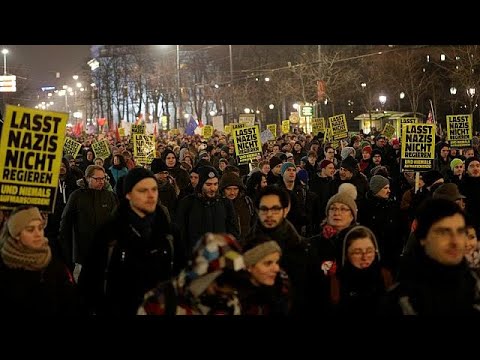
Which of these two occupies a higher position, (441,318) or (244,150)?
(244,150)

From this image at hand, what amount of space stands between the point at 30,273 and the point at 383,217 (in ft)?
17.2

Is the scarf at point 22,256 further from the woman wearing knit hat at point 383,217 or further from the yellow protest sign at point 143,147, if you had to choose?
the yellow protest sign at point 143,147

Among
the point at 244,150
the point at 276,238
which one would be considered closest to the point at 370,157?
the point at 244,150

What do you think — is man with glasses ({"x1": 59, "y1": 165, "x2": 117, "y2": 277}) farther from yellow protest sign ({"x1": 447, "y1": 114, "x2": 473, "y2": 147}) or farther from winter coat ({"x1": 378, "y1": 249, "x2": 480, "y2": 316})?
yellow protest sign ({"x1": 447, "y1": 114, "x2": 473, "y2": 147})

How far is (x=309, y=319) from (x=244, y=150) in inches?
504

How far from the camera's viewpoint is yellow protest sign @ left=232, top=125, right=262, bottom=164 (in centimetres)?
1672

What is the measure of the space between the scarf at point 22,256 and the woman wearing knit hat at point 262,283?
4.15ft

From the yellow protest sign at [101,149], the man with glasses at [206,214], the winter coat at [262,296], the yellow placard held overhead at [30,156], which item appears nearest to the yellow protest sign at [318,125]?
the yellow protest sign at [101,149]

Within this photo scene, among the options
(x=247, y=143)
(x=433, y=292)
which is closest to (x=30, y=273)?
(x=433, y=292)

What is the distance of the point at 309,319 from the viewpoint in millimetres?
4023

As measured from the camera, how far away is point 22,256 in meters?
4.95

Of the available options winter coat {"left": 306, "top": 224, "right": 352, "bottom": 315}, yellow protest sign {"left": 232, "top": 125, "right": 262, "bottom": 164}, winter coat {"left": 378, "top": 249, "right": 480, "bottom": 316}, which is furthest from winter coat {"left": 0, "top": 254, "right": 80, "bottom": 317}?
yellow protest sign {"left": 232, "top": 125, "right": 262, "bottom": 164}
